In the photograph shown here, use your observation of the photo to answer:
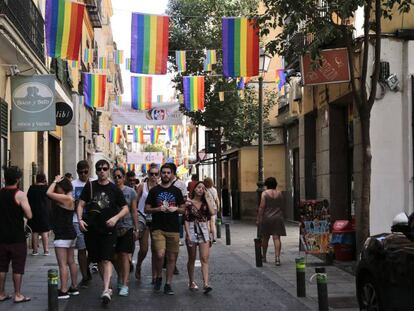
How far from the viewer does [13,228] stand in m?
8.00

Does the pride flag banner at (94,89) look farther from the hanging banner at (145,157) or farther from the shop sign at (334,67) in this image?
the hanging banner at (145,157)

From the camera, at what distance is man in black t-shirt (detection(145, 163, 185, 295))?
8.78m

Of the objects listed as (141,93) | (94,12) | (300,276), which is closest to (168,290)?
(300,276)

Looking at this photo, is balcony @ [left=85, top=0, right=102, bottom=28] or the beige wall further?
balcony @ [left=85, top=0, right=102, bottom=28]

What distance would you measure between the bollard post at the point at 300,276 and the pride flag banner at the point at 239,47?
7.62 meters

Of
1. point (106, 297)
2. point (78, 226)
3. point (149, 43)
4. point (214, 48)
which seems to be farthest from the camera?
point (214, 48)

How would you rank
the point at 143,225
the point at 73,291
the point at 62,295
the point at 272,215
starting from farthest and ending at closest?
the point at 272,215 → the point at 143,225 → the point at 73,291 → the point at 62,295

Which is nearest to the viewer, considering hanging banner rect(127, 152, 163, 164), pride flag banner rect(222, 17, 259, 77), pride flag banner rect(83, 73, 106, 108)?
pride flag banner rect(222, 17, 259, 77)

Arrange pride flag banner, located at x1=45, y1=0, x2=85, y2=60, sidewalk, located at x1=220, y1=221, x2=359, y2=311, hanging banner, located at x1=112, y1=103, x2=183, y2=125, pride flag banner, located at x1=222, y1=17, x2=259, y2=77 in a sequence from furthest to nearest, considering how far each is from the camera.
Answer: hanging banner, located at x1=112, y1=103, x2=183, y2=125, pride flag banner, located at x1=222, y1=17, x2=259, y2=77, pride flag banner, located at x1=45, y1=0, x2=85, y2=60, sidewalk, located at x1=220, y1=221, x2=359, y2=311

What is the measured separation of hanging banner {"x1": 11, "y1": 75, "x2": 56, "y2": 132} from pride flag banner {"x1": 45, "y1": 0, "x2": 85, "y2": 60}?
2.17 feet

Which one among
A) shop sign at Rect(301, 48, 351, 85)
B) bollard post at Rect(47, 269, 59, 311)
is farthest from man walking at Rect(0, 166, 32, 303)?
shop sign at Rect(301, 48, 351, 85)

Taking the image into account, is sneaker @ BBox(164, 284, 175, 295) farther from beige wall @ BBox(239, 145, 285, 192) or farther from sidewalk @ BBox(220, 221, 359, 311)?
beige wall @ BBox(239, 145, 285, 192)

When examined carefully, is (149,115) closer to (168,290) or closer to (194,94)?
(194,94)

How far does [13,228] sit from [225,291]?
327 cm
